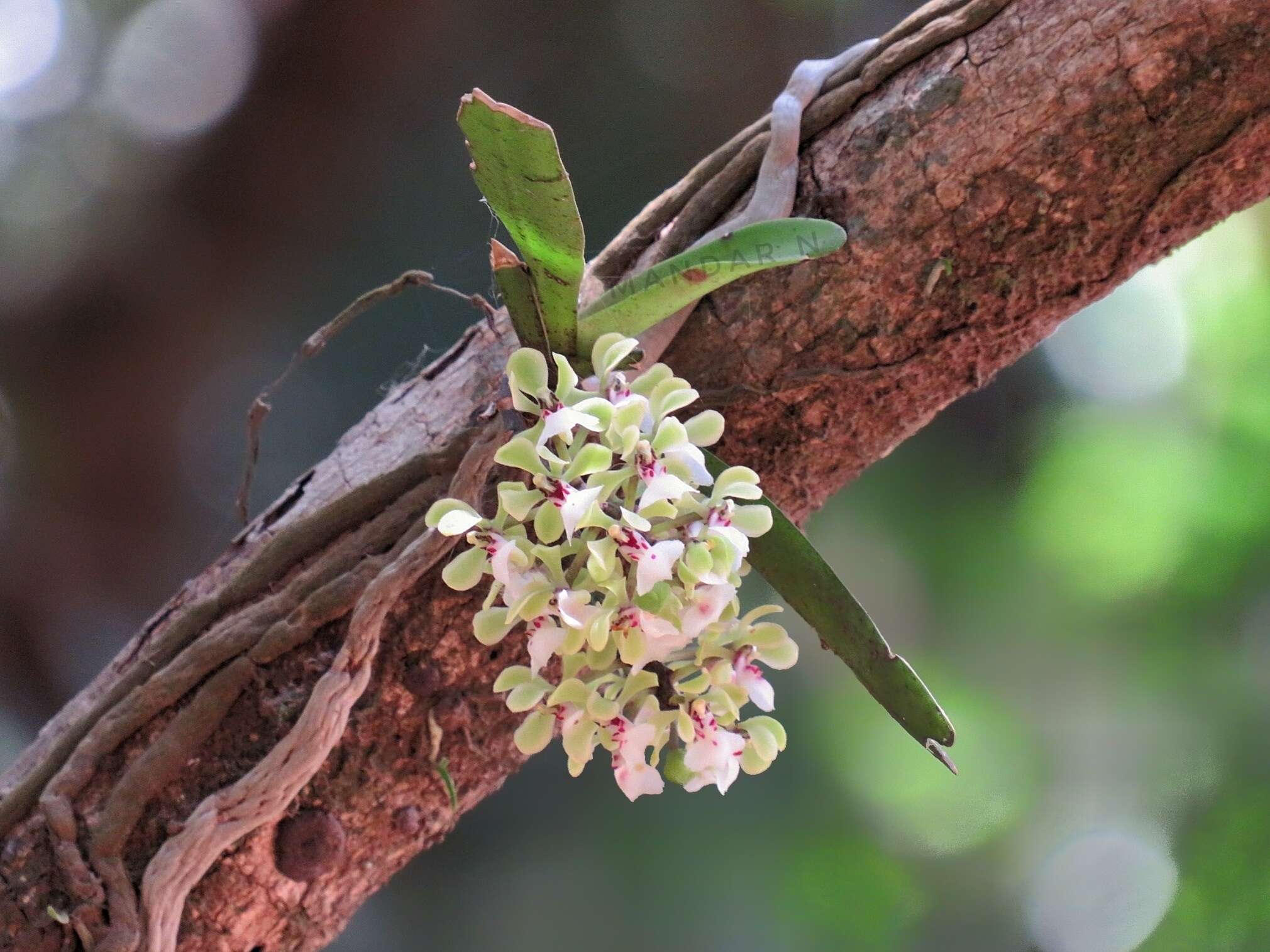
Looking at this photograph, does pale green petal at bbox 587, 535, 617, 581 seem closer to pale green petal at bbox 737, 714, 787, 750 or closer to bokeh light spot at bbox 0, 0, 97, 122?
pale green petal at bbox 737, 714, 787, 750

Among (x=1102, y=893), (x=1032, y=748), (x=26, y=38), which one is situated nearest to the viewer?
(x=26, y=38)

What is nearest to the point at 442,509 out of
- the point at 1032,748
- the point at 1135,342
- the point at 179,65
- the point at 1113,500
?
the point at 179,65

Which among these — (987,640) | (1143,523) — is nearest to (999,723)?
(987,640)

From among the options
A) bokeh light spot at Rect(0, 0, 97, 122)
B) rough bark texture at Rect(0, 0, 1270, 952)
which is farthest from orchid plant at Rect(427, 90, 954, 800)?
bokeh light spot at Rect(0, 0, 97, 122)

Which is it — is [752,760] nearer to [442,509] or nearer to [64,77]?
[442,509]

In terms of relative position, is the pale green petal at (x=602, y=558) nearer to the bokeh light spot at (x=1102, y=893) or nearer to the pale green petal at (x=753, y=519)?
the pale green petal at (x=753, y=519)

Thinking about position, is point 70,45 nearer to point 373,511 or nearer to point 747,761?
point 373,511

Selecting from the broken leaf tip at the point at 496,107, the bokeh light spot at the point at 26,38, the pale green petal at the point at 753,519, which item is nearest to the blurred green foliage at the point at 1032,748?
the pale green petal at the point at 753,519

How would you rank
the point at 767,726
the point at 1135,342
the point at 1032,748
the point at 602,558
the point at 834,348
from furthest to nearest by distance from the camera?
1. the point at 1135,342
2. the point at 1032,748
3. the point at 834,348
4. the point at 767,726
5. the point at 602,558
